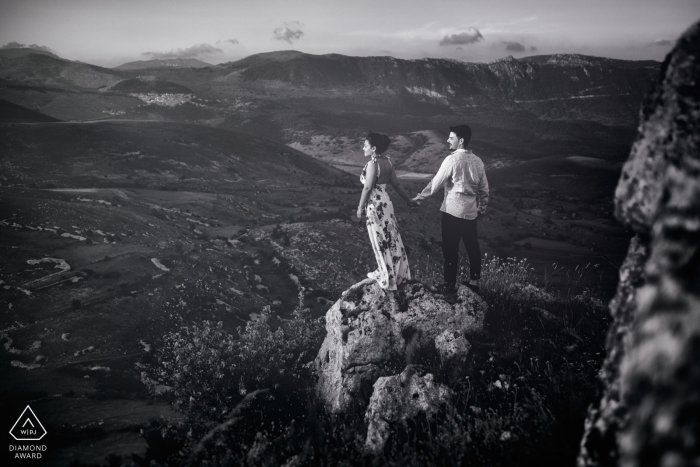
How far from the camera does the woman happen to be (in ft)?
16.1

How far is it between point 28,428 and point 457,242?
15.9 feet

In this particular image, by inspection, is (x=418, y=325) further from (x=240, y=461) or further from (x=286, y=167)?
(x=286, y=167)

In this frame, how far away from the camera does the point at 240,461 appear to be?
11.1ft

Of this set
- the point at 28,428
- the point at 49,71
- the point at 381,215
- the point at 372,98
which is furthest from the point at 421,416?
the point at 372,98

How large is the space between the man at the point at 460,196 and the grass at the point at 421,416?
634 millimetres

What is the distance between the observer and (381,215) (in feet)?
16.4

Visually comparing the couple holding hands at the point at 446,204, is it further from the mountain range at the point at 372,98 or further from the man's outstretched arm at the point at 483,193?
the mountain range at the point at 372,98

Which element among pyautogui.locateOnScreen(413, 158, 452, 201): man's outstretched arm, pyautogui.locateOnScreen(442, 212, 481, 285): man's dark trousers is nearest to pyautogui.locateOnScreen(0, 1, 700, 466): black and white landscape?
pyautogui.locateOnScreen(442, 212, 481, 285): man's dark trousers

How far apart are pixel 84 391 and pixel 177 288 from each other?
7.75 ft

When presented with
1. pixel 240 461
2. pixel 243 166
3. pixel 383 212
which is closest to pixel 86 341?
pixel 240 461

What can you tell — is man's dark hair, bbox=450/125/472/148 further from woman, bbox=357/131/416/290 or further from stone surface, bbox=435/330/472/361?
stone surface, bbox=435/330/472/361

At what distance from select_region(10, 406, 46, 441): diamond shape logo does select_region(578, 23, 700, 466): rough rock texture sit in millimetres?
4397

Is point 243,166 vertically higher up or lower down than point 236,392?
higher up

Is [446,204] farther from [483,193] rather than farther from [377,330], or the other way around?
[377,330]
